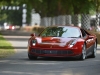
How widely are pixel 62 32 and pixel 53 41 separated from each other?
107 cm

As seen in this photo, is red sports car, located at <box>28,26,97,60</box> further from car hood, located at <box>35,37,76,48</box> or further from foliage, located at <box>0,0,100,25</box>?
foliage, located at <box>0,0,100,25</box>

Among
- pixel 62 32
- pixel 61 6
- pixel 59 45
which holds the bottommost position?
pixel 59 45

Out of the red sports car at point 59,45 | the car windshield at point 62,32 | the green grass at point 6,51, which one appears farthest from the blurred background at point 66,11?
the red sports car at point 59,45

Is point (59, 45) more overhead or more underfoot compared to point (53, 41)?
more underfoot

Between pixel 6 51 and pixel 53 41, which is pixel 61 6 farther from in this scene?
pixel 53 41

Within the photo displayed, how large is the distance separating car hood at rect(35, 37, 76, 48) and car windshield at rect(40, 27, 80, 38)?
22.2 inches

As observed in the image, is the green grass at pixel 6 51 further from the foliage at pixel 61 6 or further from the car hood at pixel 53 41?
the foliage at pixel 61 6

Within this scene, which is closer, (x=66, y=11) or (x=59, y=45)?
(x=59, y=45)

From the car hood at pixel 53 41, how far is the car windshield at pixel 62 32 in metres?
0.56

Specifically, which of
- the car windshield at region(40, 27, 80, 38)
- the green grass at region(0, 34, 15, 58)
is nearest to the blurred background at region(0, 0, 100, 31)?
the green grass at region(0, 34, 15, 58)

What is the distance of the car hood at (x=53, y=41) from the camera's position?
51.5ft

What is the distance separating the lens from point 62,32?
16.8m

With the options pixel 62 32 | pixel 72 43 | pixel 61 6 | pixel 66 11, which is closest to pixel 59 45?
pixel 72 43

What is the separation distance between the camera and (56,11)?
194ft
